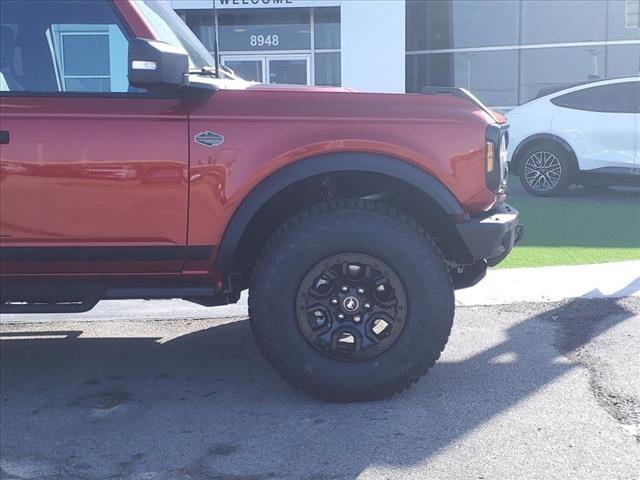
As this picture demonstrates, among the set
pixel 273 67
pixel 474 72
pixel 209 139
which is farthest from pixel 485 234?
pixel 474 72

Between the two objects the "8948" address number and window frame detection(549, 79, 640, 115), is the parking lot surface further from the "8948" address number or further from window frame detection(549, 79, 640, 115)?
the "8948" address number

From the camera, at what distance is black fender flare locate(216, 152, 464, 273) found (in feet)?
13.3

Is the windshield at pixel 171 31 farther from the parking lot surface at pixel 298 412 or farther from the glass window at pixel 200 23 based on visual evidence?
the glass window at pixel 200 23

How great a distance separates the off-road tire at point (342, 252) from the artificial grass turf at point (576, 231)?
3.54 metres

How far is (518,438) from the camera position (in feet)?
12.5

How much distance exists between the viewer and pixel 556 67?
1828cm

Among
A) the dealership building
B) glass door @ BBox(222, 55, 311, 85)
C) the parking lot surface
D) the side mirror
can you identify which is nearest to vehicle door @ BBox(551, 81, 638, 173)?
the dealership building

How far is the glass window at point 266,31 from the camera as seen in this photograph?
17.9m

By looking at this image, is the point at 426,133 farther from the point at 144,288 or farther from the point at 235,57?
the point at 235,57

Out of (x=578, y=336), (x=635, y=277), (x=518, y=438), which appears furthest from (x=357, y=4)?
(x=518, y=438)

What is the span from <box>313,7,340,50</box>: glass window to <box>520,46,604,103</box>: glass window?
425 centimetres

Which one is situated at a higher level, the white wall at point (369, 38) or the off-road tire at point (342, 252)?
the white wall at point (369, 38)

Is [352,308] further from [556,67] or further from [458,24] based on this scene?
[458,24]

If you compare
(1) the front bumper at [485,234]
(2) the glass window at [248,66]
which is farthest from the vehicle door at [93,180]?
(2) the glass window at [248,66]
